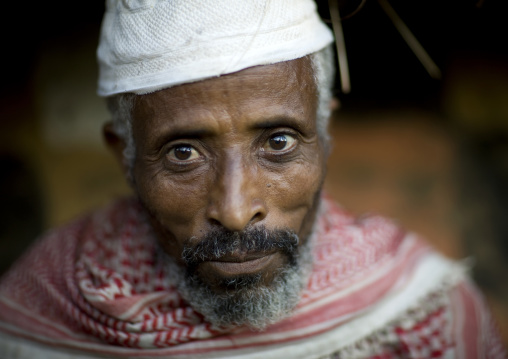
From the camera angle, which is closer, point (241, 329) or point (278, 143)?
point (278, 143)

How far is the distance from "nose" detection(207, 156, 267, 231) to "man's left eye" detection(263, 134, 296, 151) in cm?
10

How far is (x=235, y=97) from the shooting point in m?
1.53

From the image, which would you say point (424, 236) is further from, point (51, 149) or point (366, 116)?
point (51, 149)

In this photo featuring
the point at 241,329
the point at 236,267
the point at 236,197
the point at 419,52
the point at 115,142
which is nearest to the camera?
the point at 236,197

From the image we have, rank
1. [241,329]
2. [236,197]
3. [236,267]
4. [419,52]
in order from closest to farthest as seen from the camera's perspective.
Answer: [236,197] → [236,267] → [241,329] → [419,52]

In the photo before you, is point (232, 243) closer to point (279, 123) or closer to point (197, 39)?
point (279, 123)

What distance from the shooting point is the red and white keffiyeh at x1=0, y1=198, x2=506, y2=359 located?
180cm

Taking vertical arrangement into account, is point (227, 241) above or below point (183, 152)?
below

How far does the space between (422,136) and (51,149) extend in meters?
2.51

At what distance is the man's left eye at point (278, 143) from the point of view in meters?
1.62

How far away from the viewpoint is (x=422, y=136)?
3.62 m

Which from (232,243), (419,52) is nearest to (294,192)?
(232,243)

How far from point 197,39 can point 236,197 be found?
0.48 metres

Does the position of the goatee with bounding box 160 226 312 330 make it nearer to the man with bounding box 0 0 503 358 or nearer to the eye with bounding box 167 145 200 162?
the man with bounding box 0 0 503 358
